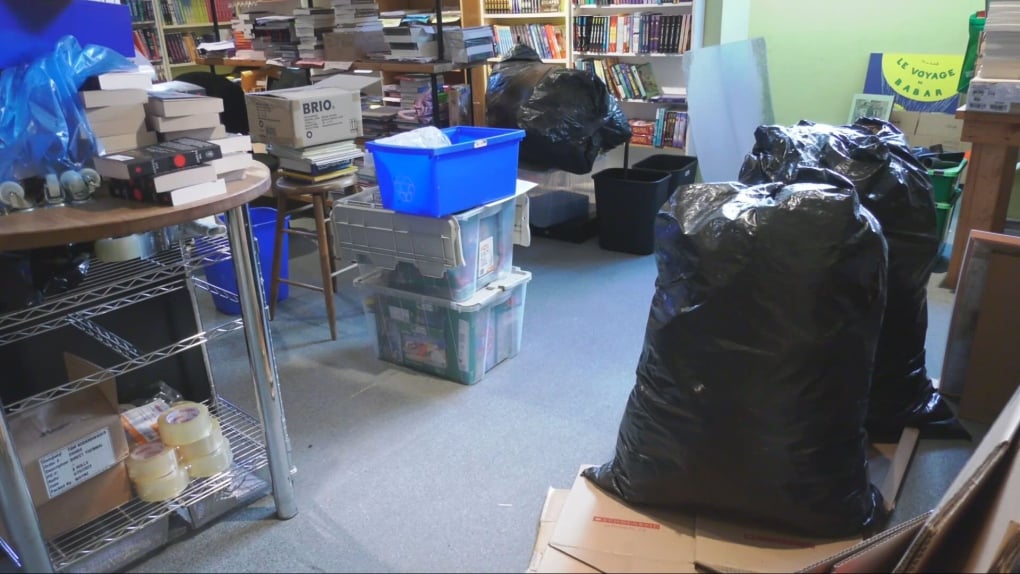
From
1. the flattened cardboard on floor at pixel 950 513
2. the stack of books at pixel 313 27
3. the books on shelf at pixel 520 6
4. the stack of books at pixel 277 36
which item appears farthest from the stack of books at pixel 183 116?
the books on shelf at pixel 520 6

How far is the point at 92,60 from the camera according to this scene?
4.45 ft

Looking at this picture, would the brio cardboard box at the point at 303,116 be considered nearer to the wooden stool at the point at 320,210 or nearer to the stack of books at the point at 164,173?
the wooden stool at the point at 320,210

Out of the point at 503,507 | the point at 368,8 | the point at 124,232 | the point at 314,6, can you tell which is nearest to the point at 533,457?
the point at 503,507

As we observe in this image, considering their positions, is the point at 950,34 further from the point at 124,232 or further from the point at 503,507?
the point at 124,232

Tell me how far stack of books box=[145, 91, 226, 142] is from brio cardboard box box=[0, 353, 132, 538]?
56 cm

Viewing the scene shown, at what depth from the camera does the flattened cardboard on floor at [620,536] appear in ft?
4.52

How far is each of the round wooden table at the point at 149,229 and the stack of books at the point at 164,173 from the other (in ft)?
0.07

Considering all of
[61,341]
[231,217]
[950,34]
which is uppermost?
[950,34]

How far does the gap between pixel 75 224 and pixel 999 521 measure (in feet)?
5.09

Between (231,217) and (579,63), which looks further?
(579,63)

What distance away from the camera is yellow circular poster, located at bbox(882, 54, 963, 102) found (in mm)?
3465

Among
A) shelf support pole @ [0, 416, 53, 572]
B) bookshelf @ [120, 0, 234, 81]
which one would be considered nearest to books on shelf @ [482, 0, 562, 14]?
bookshelf @ [120, 0, 234, 81]

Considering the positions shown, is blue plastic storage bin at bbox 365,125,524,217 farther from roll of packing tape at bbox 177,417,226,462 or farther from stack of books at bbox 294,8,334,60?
stack of books at bbox 294,8,334,60

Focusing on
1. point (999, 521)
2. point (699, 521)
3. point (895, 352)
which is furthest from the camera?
point (895, 352)
